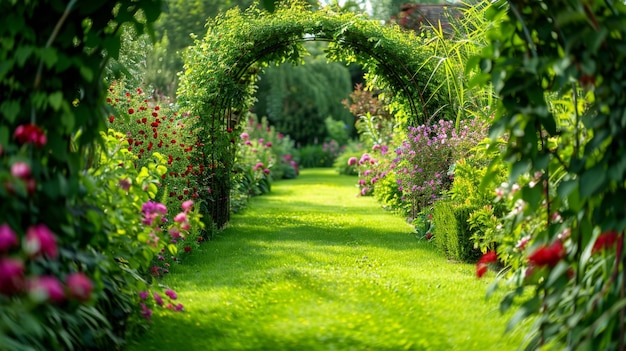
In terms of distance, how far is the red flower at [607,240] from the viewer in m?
3.37

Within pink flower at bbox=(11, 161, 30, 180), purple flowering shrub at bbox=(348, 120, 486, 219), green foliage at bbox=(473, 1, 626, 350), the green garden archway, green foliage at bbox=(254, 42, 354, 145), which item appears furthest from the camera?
green foliage at bbox=(254, 42, 354, 145)

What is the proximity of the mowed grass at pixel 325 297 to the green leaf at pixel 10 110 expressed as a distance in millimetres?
1509

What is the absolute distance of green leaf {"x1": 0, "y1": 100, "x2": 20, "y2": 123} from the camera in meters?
3.40

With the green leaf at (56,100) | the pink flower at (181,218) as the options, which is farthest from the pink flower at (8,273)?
the pink flower at (181,218)

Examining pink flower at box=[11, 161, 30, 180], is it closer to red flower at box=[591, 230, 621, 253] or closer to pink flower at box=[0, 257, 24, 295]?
pink flower at box=[0, 257, 24, 295]

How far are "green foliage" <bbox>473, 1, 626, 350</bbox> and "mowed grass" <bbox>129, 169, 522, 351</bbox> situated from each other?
18.2 inches

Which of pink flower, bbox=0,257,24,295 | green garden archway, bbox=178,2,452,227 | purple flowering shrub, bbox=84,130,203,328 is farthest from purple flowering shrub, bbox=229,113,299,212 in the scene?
pink flower, bbox=0,257,24,295

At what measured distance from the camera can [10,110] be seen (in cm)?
343

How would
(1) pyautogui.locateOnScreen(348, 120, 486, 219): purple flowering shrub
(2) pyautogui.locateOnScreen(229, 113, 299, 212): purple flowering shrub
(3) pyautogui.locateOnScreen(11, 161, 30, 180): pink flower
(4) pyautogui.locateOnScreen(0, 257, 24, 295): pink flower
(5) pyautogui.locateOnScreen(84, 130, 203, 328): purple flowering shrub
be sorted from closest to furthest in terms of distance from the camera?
(4) pyautogui.locateOnScreen(0, 257, 24, 295): pink flower < (3) pyautogui.locateOnScreen(11, 161, 30, 180): pink flower < (5) pyautogui.locateOnScreen(84, 130, 203, 328): purple flowering shrub < (1) pyautogui.locateOnScreen(348, 120, 486, 219): purple flowering shrub < (2) pyautogui.locateOnScreen(229, 113, 299, 212): purple flowering shrub

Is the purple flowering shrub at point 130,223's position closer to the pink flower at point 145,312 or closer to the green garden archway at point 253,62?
the pink flower at point 145,312

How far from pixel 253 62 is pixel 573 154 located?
19.9 feet

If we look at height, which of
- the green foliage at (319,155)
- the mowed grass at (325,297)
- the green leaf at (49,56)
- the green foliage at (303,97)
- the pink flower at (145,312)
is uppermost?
the green foliage at (303,97)

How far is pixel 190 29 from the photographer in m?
23.4

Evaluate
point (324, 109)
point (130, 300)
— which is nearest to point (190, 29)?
point (324, 109)
